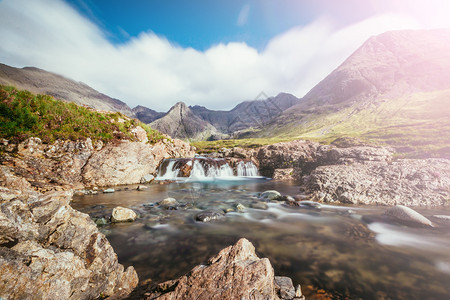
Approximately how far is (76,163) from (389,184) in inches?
1050

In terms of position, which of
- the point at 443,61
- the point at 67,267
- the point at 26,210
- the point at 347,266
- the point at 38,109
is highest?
the point at 443,61

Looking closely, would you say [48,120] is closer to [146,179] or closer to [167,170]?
[146,179]

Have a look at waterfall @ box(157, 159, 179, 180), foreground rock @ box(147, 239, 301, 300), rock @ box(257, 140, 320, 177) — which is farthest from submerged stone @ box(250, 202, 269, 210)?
rock @ box(257, 140, 320, 177)

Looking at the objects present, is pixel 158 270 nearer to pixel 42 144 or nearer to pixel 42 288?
pixel 42 288

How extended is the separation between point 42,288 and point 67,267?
0.49 meters

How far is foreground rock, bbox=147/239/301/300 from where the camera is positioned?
3.03m

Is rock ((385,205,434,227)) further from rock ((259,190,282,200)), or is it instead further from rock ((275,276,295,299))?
rock ((275,276,295,299))

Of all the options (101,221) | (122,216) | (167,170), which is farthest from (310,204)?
(167,170)

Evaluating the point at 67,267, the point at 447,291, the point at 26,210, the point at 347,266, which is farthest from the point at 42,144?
the point at 447,291

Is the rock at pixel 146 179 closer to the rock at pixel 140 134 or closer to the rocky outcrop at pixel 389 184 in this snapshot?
the rock at pixel 140 134

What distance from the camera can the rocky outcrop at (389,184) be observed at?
1209cm

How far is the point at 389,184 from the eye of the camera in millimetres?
13039

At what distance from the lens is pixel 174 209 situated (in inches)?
454

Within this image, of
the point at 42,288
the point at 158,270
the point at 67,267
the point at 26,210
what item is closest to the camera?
the point at 42,288
